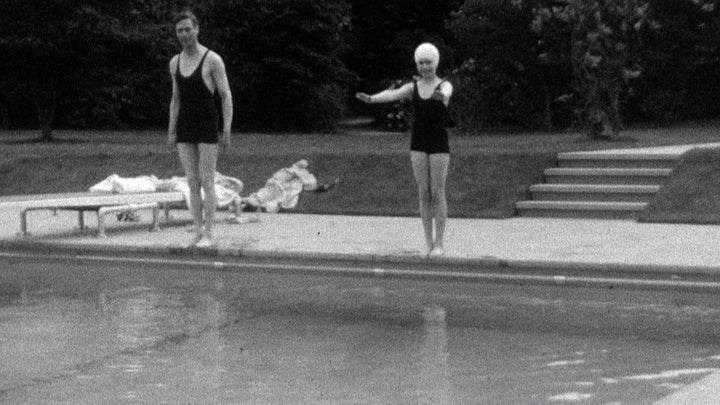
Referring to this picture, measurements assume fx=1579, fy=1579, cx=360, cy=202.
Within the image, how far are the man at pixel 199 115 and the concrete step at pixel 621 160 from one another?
575 centimetres

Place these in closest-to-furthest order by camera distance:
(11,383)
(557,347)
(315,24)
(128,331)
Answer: (11,383) < (557,347) < (128,331) < (315,24)

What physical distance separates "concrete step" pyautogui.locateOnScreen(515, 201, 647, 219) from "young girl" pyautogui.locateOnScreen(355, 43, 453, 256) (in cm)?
424

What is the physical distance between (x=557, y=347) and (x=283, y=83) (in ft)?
103

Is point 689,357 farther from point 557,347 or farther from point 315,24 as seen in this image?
point 315,24

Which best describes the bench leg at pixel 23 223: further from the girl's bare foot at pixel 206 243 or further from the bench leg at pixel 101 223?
the girl's bare foot at pixel 206 243

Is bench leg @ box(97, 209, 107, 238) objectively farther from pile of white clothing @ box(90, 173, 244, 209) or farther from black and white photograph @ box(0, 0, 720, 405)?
pile of white clothing @ box(90, 173, 244, 209)

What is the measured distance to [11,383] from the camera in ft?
27.5

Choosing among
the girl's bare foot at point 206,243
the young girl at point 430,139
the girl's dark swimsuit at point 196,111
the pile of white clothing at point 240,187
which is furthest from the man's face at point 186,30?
the pile of white clothing at point 240,187

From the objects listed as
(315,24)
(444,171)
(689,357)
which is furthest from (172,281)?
(315,24)

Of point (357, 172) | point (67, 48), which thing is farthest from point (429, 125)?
point (67, 48)

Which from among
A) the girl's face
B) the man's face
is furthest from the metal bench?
the girl's face

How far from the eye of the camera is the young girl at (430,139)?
13.1 m

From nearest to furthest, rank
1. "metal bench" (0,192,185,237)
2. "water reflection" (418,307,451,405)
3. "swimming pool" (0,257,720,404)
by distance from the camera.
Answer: "water reflection" (418,307,451,405), "swimming pool" (0,257,720,404), "metal bench" (0,192,185,237)

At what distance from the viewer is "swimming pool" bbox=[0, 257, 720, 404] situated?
8.08 meters
